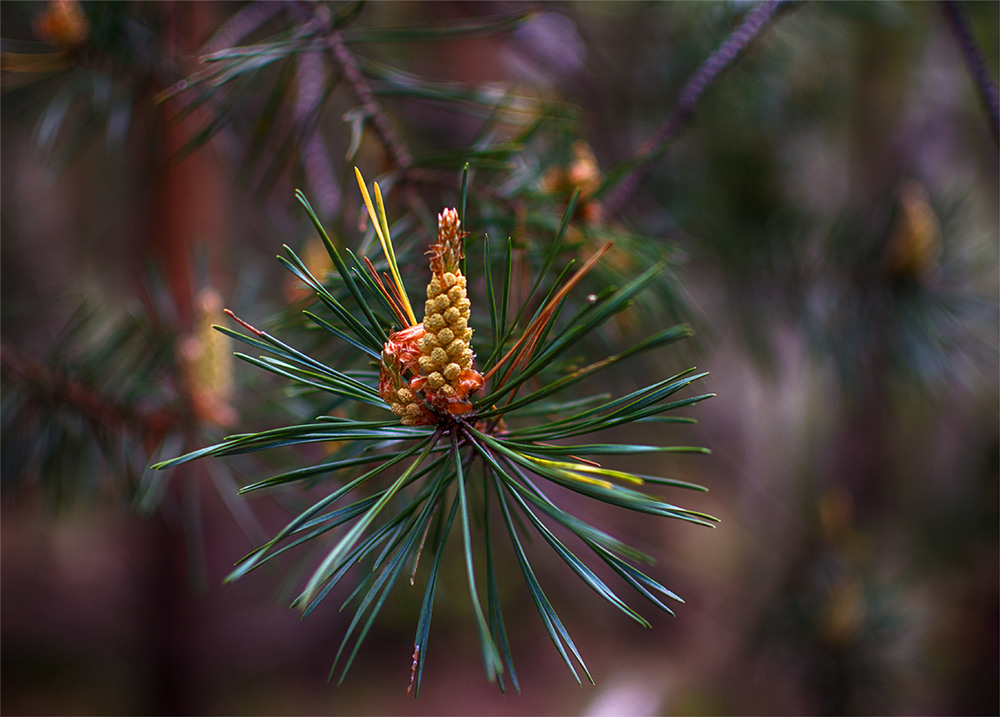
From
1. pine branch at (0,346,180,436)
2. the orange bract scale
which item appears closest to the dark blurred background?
pine branch at (0,346,180,436)

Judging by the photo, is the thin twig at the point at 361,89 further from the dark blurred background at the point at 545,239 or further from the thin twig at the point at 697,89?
the thin twig at the point at 697,89

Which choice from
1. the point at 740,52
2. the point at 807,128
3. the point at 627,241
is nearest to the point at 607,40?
the point at 807,128

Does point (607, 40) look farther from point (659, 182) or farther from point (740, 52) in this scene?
point (740, 52)

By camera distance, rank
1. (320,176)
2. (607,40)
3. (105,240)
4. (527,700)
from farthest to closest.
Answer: (527,700)
(105,240)
(607,40)
(320,176)

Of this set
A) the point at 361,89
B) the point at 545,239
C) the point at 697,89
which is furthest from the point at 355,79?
the point at 697,89

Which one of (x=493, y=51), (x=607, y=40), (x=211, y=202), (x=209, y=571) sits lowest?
(x=209, y=571)

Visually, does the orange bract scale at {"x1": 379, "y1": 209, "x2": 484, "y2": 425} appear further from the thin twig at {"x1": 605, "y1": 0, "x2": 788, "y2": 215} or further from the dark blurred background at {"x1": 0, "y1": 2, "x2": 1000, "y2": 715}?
the thin twig at {"x1": 605, "y1": 0, "x2": 788, "y2": 215}

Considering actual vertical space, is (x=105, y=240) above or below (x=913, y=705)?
above

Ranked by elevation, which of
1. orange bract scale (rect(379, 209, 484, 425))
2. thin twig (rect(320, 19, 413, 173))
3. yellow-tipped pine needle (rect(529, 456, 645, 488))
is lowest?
Result: yellow-tipped pine needle (rect(529, 456, 645, 488))
